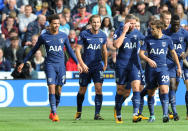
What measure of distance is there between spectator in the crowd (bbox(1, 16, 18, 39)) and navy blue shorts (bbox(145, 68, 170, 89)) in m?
11.5

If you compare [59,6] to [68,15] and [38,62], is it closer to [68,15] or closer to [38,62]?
[68,15]

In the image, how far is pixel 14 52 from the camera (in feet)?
72.4

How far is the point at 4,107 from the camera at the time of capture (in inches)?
785

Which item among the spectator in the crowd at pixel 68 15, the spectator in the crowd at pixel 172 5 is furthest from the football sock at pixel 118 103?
the spectator in the crowd at pixel 172 5

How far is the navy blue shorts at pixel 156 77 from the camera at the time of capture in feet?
42.2

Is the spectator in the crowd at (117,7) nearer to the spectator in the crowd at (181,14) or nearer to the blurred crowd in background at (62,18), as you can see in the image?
the blurred crowd in background at (62,18)

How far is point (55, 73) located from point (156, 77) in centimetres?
241

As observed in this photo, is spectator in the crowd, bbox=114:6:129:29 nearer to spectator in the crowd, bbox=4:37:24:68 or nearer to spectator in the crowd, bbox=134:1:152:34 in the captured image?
spectator in the crowd, bbox=134:1:152:34

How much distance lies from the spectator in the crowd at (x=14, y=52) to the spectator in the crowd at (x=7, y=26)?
1577mm

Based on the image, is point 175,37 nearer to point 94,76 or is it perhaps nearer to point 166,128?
point 94,76

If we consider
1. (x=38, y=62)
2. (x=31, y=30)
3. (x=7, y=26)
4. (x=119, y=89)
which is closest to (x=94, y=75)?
(x=119, y=89)

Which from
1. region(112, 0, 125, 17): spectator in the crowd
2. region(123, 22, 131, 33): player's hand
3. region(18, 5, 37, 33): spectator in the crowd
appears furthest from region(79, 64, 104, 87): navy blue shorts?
region(112, 0, 125, 17): spectator in the crowd

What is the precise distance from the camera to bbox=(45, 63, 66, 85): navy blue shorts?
13697 mm

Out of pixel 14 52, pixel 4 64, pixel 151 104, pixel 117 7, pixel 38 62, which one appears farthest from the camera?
pixel 117 7
